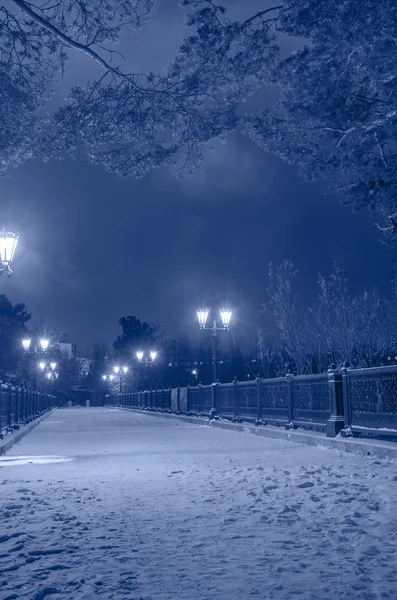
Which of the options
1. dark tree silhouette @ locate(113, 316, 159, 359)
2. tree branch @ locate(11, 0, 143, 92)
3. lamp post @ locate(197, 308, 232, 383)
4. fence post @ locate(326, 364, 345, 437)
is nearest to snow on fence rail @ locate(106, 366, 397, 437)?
fence post @ locate(326, 364, 345, 437)

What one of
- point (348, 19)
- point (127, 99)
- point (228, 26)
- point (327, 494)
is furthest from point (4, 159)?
point (327, 494)

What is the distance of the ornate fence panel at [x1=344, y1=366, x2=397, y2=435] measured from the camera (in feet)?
37.8

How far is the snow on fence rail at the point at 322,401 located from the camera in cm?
1181

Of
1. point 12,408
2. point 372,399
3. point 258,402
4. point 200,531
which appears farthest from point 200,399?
point 200,531

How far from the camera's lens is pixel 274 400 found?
745 inches

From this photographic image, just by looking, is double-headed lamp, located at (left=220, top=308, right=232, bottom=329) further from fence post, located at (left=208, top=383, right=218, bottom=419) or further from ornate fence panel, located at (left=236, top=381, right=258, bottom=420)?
fence post, located at (left=208, top=383, right=218, bottom=419)

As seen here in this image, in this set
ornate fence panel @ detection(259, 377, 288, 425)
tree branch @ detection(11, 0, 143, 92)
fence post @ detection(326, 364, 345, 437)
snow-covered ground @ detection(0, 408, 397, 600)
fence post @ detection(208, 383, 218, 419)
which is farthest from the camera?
fence post @ detection(208, 383, 218, 419)

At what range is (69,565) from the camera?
4.10 meters

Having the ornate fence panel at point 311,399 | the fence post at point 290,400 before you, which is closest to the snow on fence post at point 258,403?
the fence post at point 290,400

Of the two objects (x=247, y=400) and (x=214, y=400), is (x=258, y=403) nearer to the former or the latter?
(x=247, y=400)

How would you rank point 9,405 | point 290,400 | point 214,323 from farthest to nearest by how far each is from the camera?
point 214,323 → point 9,405 → point 290,400

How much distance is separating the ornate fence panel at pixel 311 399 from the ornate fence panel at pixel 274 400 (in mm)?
1006

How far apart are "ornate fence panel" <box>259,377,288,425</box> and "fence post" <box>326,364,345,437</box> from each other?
3923mm

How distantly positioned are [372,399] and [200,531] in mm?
7911
